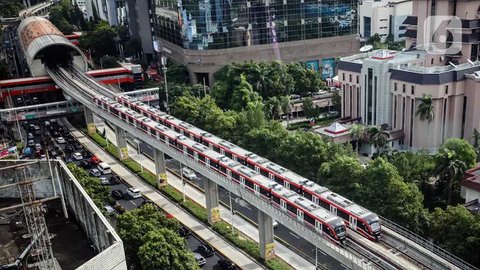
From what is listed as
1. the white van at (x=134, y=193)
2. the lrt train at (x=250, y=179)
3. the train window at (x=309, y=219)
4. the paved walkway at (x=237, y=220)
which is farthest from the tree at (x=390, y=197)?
the white van at (x=134, y=193)

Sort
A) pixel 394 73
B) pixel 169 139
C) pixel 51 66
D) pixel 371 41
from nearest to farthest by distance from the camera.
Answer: pixel 169 139
pixel 394 73
pixel 51 66
pixel 371 41

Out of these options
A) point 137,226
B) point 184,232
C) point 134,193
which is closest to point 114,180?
point 134,193

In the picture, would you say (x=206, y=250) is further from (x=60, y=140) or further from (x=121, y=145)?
(x=60, y=140)

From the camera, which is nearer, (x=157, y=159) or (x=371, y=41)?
(x=157, y=159)

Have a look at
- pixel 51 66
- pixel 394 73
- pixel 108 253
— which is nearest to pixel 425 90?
pixel 394 73

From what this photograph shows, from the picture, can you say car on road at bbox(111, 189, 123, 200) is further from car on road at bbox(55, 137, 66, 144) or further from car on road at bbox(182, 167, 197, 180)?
car on road at bbox(55, 137, 66, 144)

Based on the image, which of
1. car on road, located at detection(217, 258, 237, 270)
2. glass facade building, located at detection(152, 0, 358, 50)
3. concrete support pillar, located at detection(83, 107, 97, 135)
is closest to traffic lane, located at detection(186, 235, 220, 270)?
car on road, located at detection(217, 258, 237, 270)

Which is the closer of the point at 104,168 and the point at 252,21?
the point at 104,168

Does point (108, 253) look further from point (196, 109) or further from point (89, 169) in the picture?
point (196, 109)
